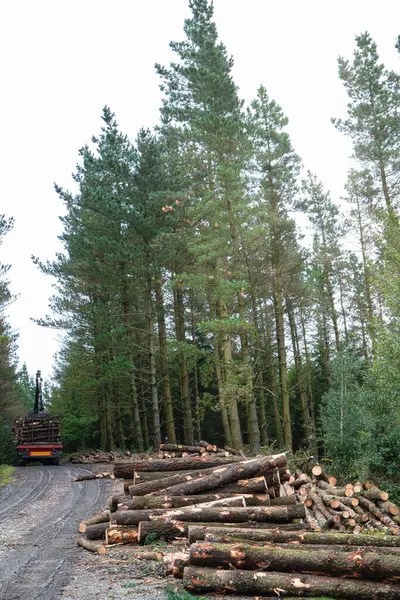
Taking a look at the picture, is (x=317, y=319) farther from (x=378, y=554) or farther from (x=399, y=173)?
(x=378, y=554)

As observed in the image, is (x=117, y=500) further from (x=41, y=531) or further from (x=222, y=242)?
(x=222, y=242)

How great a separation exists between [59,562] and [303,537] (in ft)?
12.1

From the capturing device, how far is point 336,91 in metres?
27.8

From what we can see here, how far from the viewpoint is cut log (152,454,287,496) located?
990 cm

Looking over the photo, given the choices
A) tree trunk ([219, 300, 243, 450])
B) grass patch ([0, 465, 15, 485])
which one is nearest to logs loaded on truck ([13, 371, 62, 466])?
grass patch ([0, 465, 15, 485])

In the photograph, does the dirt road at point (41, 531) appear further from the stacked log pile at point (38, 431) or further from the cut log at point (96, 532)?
the stacked log pile at point (38, 431)

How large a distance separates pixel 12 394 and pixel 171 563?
35304mm

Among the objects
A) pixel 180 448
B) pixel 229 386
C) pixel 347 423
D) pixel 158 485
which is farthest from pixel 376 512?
pixel 229 386

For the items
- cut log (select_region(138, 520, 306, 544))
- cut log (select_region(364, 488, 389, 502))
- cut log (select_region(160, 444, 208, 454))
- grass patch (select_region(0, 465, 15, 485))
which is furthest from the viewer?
grass patch (select_region(0, 465, 15, 485))

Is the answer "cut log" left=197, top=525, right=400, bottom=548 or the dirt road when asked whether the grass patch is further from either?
"cut log" left=197, top=525, right=400, bottom=548

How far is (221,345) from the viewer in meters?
25.9

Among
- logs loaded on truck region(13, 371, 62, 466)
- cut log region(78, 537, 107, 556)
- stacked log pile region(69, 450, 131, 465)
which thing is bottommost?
cut log region(78, 537, 107, 556)

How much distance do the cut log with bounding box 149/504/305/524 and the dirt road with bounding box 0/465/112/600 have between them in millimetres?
1923

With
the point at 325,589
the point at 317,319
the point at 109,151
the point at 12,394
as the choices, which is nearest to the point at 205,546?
the point at 325,589
